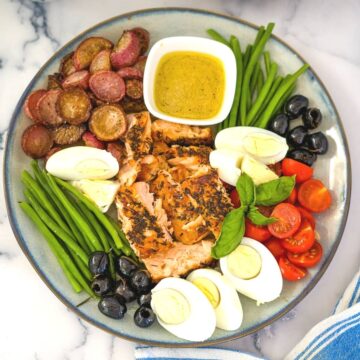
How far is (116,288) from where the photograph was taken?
2865 mm

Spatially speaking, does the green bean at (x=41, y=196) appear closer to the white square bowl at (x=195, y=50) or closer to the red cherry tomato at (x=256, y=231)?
the white square bowl at (x=195, y=50)

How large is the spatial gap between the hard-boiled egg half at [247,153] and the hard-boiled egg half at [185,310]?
1.86ft

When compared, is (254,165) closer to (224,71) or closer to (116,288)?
(224,71)

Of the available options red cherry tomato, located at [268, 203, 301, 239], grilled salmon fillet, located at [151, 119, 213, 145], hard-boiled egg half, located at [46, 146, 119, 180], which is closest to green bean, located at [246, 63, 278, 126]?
grilled salmon fillet, located at [151, 119, 213, 145]

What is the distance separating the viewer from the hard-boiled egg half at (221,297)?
2826mm

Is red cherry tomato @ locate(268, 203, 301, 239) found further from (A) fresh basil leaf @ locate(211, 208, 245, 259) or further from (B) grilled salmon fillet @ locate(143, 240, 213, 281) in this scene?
(B) grilled salmon fillet @ locate(143, 240, 213, 281)

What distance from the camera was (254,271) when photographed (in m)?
2.84

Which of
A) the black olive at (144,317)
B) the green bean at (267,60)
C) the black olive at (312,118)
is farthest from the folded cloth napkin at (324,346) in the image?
the green bean at (267,60)

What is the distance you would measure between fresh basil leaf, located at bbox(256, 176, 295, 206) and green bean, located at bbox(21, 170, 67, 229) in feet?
3.02

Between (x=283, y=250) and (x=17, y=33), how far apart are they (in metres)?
1.76

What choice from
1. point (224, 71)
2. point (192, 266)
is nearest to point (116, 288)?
point (192, 266)

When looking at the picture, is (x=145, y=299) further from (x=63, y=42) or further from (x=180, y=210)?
(x=63, y=42)

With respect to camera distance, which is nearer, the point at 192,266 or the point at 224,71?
the point at 192,266

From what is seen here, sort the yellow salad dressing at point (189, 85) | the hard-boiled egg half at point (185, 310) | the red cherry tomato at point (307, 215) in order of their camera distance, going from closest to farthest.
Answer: the hard-boiled egg half at point (185, 310) → the red cherry tomato at point (307, 215) → the yellow salad dressing at point (189, 85)
